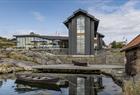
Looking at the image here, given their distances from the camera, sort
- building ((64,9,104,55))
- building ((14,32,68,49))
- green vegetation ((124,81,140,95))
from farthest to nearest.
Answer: building ((14,32,68,49)) < building ((64,9,104,55)) < green vegetation ((124,81,140,95))

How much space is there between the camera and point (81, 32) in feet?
197

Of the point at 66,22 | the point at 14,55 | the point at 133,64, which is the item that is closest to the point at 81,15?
the point at 66,22

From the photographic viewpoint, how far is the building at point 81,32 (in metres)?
59.8

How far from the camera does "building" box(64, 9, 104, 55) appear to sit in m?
59.8

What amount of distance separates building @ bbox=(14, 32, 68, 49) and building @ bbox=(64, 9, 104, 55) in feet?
48.9

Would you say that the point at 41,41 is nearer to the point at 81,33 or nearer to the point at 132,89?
the point at 81,33

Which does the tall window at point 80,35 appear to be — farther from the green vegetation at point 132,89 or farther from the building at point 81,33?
the green vegetation at point 132,89

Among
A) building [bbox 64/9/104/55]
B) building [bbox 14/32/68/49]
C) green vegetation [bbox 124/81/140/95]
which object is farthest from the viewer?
building [bbox 14/32/68/49]

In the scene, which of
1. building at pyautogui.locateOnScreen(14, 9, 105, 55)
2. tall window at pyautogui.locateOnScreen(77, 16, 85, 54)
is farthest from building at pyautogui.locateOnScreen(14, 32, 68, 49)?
tall window at pyautogui.locateOnScreen(77, 16, 85, 54)

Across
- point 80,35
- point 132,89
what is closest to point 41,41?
point 80,35

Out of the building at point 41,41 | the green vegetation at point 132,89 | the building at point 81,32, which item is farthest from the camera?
the building at point 41,41

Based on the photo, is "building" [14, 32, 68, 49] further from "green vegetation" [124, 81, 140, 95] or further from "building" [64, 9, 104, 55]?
"green vegetation" [124, 81, 140, 95]

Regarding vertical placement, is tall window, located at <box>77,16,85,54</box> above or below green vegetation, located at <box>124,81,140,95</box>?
above

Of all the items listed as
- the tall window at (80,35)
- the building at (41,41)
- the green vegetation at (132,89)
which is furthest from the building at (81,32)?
the green vegetation at (132,89)
